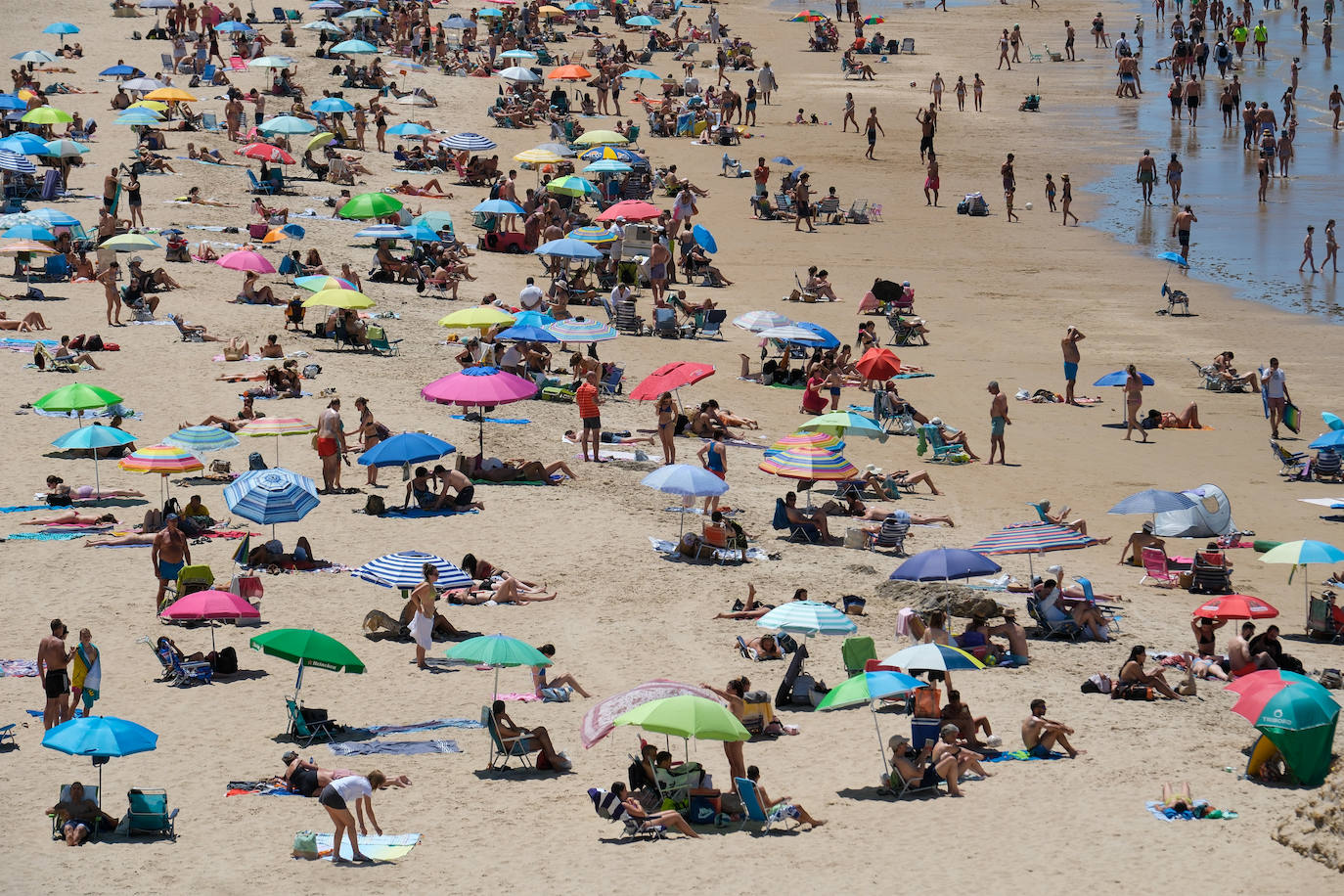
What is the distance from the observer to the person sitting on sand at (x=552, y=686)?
13805mm

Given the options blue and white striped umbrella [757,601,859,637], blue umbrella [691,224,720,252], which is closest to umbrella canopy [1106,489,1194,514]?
blue and white striped umbrella [757,601,859,637]

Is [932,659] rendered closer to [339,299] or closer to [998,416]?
[998,416]

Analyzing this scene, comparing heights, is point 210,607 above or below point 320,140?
below

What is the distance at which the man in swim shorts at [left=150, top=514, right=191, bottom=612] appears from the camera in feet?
50.1

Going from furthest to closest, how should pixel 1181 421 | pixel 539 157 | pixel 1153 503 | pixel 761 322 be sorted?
1. pixel 539 157
2. pixel 761 322
3. pixel 1181 421
4. pixel 1153 503

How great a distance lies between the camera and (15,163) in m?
29.0

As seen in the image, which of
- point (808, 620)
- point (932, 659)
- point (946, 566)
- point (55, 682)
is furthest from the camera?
point (946, 566)

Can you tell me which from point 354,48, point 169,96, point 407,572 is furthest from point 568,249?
point 354,48

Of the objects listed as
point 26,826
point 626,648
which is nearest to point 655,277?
point 626,648

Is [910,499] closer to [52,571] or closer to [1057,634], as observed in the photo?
[1057,634]

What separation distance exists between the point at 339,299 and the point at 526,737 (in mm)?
12600

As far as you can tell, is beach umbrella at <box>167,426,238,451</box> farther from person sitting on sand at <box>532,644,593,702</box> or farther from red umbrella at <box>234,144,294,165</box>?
Answer: red umbrella at <box>234,144,294,165</box>

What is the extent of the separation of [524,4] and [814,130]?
1679cm

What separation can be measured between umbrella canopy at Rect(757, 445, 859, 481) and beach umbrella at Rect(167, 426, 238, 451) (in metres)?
6.12
